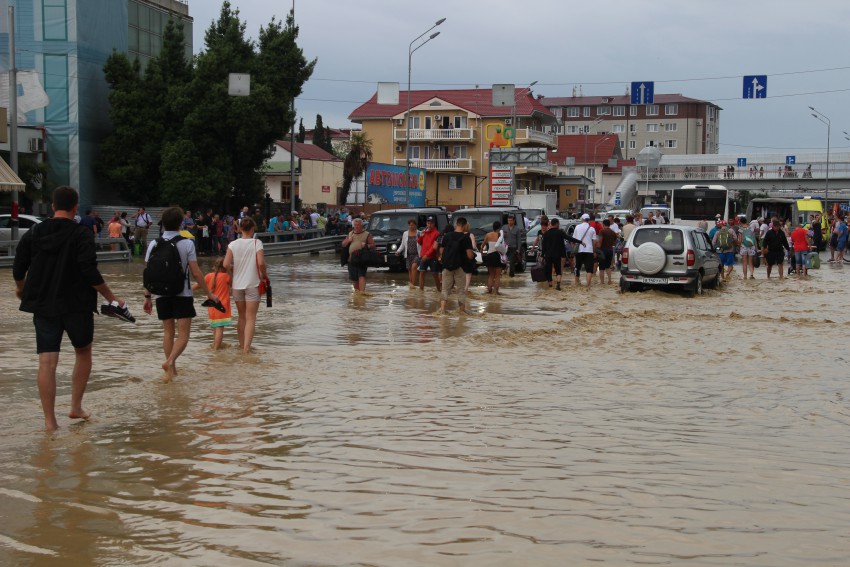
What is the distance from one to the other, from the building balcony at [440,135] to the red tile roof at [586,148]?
3285 centimetres

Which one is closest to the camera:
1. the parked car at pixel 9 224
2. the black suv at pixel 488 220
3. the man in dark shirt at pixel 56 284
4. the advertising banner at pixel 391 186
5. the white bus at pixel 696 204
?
the man in dark shirt at pixel 56 284

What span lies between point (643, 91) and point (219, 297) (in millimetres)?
37007

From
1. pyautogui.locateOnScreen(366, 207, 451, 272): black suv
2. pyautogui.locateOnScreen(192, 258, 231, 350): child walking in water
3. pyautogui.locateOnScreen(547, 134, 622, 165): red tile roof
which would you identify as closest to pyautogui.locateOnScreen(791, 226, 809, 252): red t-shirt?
pyautogui.locateOnScreen(366, 207, 451, 272): black suv

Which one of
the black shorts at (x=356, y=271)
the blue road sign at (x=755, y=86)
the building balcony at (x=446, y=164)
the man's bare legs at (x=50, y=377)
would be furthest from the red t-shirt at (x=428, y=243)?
the building balcony at (x=446, y=164)

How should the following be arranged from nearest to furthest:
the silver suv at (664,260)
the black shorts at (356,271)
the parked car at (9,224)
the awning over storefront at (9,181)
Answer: the black shorts at (356,271) < the silver suv at (664,260) < the parked car at (9,224) < the awning over storefront at (9,181)

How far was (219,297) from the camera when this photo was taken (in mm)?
12906

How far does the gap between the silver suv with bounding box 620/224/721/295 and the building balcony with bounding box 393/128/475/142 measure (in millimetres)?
61026

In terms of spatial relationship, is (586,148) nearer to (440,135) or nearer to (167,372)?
(440,135)

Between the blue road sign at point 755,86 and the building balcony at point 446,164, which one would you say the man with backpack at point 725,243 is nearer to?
the blue road sign at point 755,86

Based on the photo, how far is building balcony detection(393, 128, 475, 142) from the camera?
274 feet

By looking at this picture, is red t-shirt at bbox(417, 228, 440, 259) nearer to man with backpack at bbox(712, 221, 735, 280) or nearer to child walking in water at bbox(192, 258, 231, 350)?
child walking in water at bbox(192, 258, 231, 350)

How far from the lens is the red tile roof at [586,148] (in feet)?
381

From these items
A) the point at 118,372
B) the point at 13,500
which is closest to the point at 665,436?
the point at 13,500

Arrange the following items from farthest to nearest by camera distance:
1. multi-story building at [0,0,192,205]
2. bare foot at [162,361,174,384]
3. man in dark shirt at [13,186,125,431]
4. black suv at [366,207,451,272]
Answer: multi-story building at [0,0,192,205], black suv at [366,207,451,272], bare foot at [162,361,174,384], man in dark shirt at [13,186,125,431]
